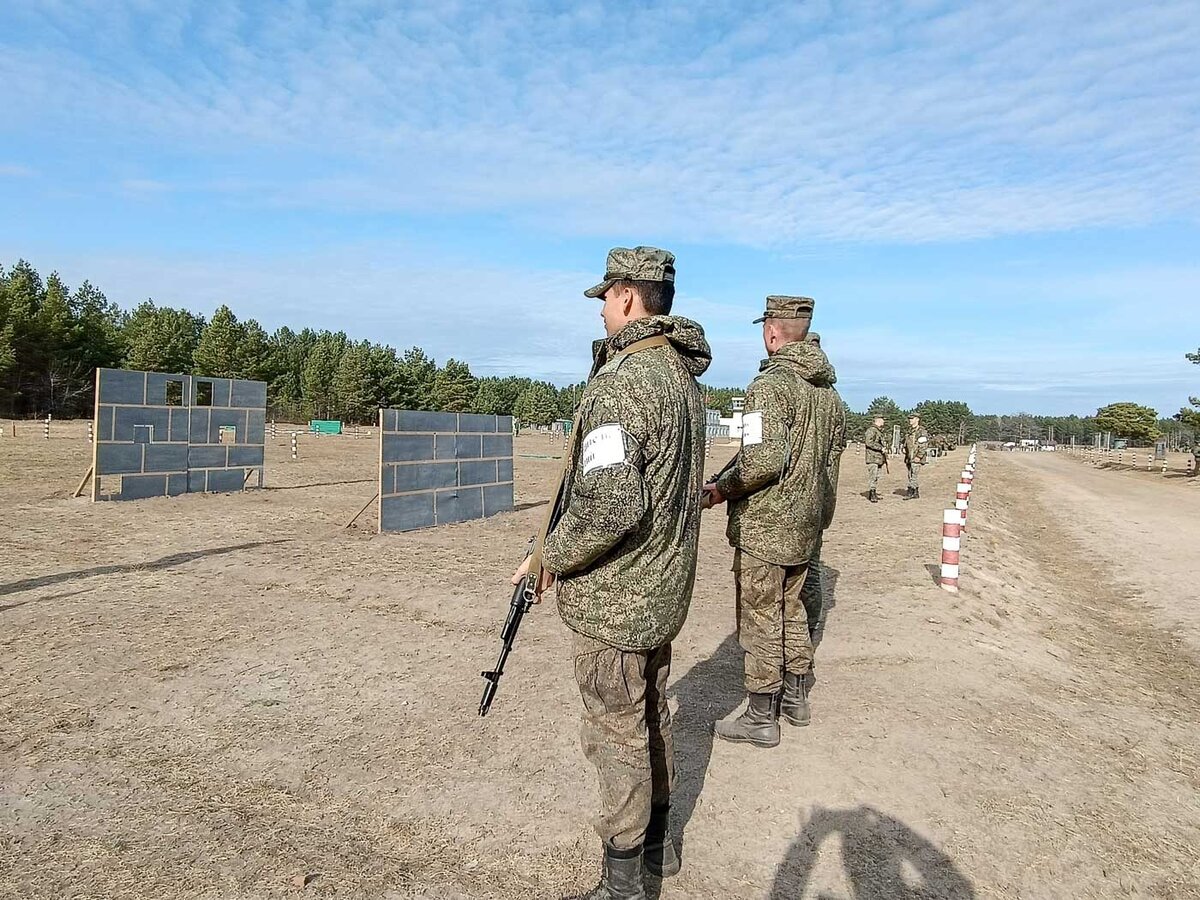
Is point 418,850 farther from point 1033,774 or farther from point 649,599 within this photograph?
point 1033,774

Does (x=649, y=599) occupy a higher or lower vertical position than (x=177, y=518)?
higher

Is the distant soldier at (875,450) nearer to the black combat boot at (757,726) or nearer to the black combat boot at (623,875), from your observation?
the black combat boot at (757,726)

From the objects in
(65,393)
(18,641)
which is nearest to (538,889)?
(18,641)

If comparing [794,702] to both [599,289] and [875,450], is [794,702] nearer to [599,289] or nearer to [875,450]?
[599,289]

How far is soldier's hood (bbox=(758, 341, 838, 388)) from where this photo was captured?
4.47 m

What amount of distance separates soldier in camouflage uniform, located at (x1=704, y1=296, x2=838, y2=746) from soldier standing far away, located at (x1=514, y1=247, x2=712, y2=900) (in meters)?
1.37

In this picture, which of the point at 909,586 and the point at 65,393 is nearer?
the point at 909,586

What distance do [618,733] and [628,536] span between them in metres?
0.71

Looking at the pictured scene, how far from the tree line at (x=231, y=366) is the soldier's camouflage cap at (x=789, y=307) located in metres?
25.5

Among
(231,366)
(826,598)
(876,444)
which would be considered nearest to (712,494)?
(826,598)

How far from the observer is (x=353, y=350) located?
82500 millimetres

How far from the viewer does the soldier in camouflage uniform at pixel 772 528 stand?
13.5ft

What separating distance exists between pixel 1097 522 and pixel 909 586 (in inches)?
445

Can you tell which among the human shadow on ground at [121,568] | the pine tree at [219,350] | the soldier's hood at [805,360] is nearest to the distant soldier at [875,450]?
the human shadow on ground at [121,568]
